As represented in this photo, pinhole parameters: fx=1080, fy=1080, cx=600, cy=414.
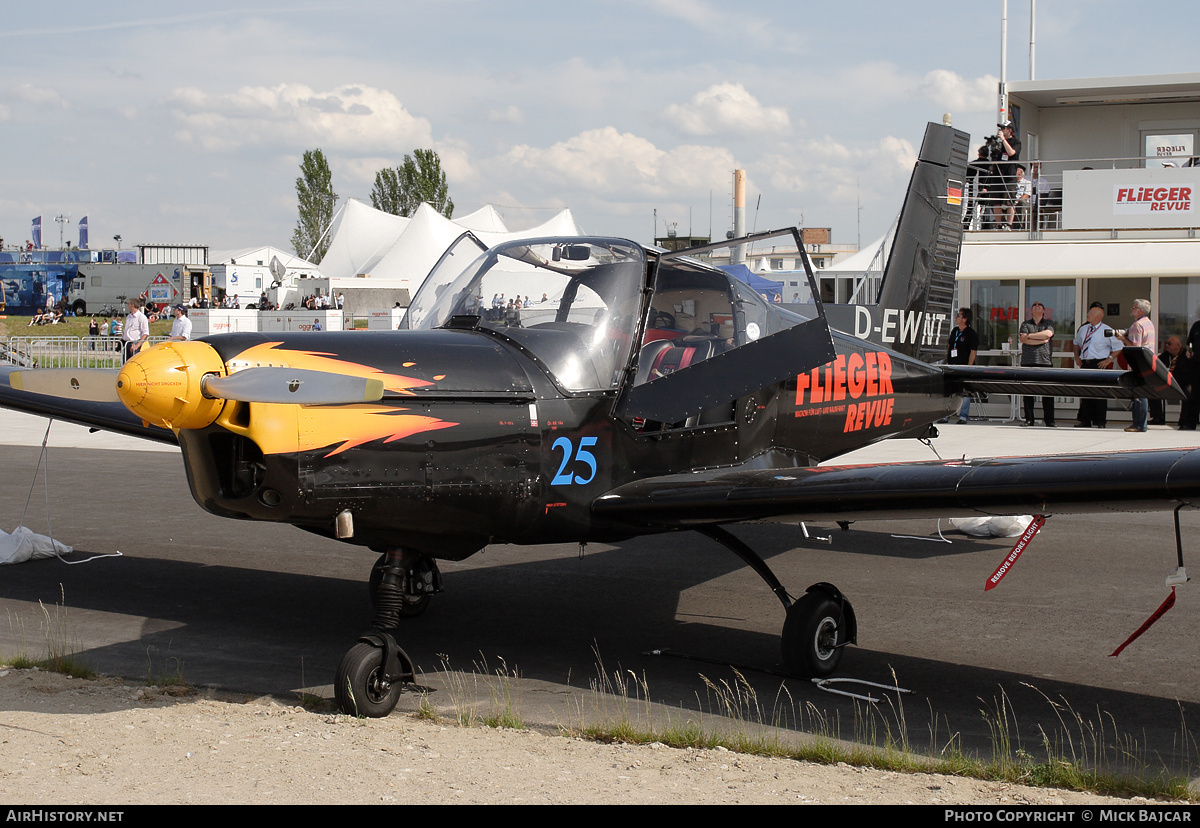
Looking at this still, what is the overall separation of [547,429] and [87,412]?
4.11 m

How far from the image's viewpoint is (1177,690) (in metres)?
5.15

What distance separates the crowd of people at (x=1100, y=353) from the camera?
15.4m

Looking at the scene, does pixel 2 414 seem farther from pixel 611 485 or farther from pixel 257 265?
pixel 257 265

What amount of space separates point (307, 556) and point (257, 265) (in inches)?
1921

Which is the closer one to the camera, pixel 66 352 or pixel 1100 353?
pixel 1100 353

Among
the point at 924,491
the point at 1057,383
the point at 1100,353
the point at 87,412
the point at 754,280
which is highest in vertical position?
the point at 754,280

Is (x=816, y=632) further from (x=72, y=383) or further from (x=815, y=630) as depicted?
(x=72, y=383)

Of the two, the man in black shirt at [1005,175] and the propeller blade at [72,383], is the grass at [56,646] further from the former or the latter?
the man in black shirt at [1005,175]

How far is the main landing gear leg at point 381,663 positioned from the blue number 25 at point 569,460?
2.66ft

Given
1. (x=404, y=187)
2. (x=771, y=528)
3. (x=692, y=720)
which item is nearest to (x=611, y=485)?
(x=692, y=720)

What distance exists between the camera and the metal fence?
91.2ft

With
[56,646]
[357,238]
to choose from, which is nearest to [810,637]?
[56,646]

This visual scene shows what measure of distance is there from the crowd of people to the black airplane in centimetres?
957

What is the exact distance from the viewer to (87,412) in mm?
7668
